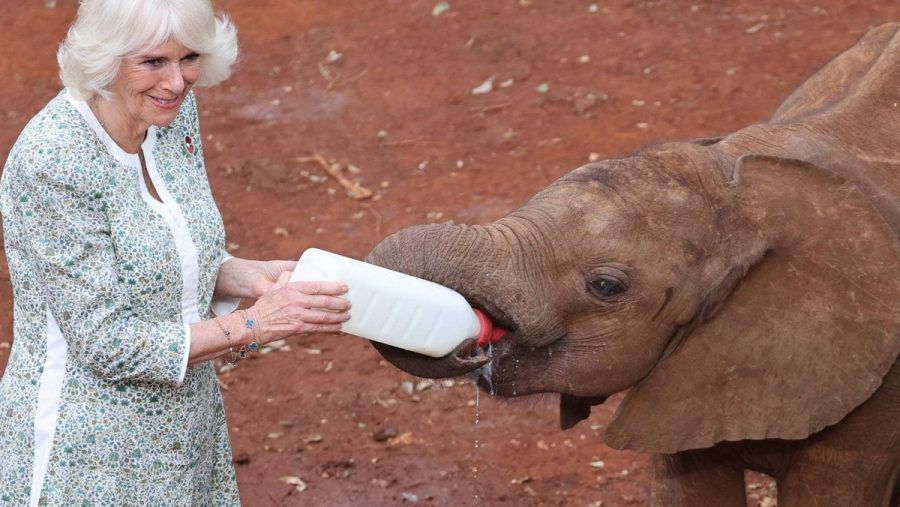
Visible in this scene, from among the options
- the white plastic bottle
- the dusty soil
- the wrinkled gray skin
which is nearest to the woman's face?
the white plastic bottle

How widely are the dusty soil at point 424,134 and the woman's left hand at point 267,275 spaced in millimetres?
2428

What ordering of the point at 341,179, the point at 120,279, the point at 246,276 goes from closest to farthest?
the point at 120,279 < the point at 246,276 < the point at 341,179

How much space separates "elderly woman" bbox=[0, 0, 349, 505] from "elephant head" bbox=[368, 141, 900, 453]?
554 mm

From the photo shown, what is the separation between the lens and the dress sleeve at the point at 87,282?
396 centimetres

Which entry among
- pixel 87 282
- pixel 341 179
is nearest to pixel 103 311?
pixel 87 282

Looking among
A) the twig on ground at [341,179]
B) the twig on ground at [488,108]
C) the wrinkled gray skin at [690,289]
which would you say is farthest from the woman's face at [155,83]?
the twig on ground at [488,108]

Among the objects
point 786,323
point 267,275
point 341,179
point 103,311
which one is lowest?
point 341,179

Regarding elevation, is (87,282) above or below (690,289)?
above

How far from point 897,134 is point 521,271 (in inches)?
59.6

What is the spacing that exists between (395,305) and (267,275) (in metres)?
0.62

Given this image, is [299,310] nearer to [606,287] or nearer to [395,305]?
[395,305]

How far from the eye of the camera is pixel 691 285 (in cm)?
447

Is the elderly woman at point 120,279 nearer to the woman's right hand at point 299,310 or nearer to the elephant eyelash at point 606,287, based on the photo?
the woman's right hand at point 299,310

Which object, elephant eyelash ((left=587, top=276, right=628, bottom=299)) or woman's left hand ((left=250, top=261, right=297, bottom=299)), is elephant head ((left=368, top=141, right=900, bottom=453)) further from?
woman's left hand ((left=250, top=261, right=297, bottom=299))
